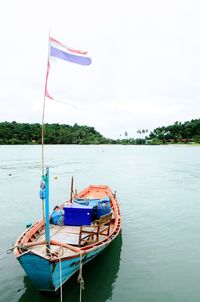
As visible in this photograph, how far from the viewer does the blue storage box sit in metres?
13.3

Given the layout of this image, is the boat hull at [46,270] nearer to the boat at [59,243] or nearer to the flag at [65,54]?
the boat at [59,243]

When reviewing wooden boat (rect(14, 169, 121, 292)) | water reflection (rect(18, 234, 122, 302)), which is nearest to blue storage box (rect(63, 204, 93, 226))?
wooden boat (rect(14, 169, 121, 292))

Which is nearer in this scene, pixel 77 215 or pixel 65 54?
pixel 65 54

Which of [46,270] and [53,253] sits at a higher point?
[53,253]

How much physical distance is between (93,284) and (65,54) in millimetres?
8403

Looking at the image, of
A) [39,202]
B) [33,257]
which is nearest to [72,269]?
[33,257]

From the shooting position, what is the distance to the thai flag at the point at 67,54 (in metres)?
9.84

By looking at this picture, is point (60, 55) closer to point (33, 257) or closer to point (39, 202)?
point (33, 257)

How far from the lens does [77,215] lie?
13461mm

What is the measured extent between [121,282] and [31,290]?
3385 mm

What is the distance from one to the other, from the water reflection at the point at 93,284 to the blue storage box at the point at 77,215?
1.72 metres

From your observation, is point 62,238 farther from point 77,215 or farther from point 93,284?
point 93,284

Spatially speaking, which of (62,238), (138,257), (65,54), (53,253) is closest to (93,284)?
(62,238)

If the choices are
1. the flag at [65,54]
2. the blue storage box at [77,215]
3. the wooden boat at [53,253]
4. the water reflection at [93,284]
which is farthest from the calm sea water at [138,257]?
the flag at [65,54]
